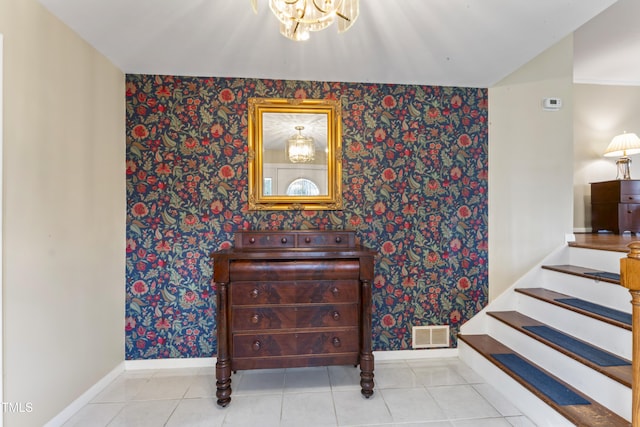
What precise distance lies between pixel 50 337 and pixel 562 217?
153 inches

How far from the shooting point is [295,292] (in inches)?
76.0

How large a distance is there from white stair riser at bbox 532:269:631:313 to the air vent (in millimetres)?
928

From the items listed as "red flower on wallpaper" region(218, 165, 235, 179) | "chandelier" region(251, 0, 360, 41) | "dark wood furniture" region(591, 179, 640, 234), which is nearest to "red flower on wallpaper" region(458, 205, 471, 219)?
"chandelier" region(251, 0, 360, 41)

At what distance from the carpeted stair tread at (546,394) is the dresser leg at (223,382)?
185 cm

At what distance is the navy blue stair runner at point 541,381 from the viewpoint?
1609 mm

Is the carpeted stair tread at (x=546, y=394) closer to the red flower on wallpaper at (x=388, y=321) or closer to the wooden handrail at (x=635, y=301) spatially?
the wooden handrail at (x=635, y=301)

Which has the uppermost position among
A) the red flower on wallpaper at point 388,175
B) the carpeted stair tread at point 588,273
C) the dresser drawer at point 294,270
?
the red flower on wallpaper at point 388,175

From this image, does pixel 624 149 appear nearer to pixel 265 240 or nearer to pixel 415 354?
pixel 415 354

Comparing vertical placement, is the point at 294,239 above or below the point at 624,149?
below

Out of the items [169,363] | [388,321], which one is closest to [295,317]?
[388,321]

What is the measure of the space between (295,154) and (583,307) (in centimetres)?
235

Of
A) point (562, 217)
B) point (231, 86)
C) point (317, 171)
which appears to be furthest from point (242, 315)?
point (562, 217)

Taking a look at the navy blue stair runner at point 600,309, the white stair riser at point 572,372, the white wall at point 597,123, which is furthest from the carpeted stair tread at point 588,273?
the white wall at point 597,123

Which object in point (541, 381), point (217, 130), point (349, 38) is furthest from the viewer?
point (217, 130)
